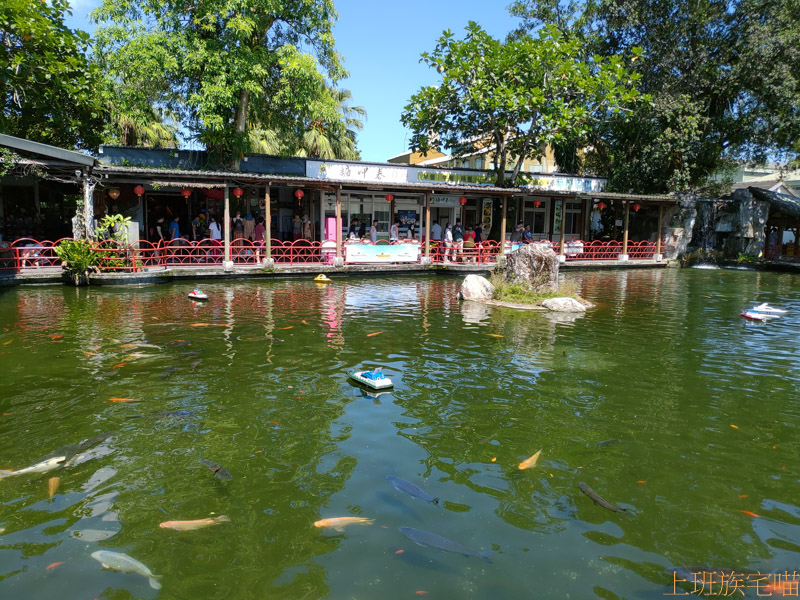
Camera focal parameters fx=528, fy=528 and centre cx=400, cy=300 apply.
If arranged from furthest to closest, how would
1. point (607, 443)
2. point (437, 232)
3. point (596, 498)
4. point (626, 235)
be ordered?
1. point (626, 235)
2. point (437, 232)
3. point (607, 443)
4. point (596, 498)

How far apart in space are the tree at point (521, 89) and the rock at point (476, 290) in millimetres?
10139

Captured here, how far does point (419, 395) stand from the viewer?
21.3 feet

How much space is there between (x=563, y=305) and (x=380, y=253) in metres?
9.04

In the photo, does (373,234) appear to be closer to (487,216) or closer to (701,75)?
(487,216)

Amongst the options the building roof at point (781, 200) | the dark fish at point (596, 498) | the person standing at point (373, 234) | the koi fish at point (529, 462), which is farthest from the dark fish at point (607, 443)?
the building roof at point (781, 200)

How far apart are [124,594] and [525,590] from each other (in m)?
2.39

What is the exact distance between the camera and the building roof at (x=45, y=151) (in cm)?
1320

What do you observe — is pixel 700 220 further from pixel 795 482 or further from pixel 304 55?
pixel 795 482

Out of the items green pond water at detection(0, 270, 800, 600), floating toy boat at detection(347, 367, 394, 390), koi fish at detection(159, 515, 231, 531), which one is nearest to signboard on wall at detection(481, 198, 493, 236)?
green pond water at detection(0, 270, 800, 600)

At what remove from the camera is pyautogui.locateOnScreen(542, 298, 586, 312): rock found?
41.4 feet

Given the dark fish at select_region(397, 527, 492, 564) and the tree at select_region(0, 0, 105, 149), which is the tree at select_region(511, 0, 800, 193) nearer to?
the tree at select_region(0, 0, 105, 149)

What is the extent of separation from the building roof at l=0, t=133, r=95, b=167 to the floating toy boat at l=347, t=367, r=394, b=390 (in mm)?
11984

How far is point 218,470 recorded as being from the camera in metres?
4.50

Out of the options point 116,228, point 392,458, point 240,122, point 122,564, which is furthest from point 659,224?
point 122,564
